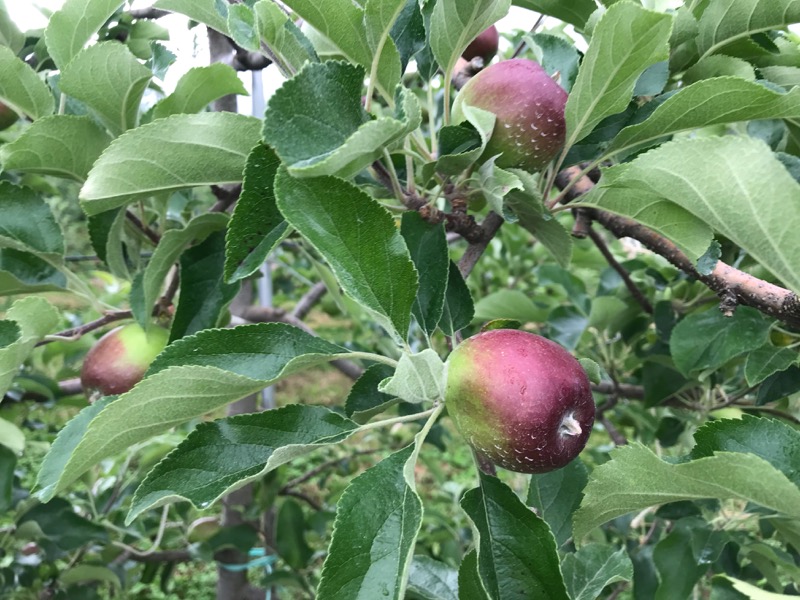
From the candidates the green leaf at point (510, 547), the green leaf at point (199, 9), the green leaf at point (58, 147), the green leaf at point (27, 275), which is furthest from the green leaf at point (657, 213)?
the green leaf at point (27, 275)

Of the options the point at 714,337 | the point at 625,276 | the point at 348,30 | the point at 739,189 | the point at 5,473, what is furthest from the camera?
the point at 625,276

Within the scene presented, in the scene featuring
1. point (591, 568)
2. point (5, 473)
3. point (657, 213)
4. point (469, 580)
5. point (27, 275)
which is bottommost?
point (5, 473)

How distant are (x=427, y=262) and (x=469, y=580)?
27cm

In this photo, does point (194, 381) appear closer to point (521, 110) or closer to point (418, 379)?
point (418, 379)

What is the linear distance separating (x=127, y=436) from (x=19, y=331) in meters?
0.28

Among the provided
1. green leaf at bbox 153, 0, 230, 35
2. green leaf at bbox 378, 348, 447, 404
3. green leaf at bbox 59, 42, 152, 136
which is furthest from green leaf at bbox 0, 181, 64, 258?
green leaf at bbox 378, 348, 447, 404

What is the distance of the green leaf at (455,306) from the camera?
2.15 ft

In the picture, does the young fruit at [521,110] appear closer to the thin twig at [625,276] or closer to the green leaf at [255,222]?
the green leaf at [255,222]

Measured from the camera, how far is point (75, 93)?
646 millimetres

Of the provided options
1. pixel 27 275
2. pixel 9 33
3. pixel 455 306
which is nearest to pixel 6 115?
pixel 9 33

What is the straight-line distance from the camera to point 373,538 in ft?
1.55

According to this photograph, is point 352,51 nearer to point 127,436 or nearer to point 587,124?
point 587,124

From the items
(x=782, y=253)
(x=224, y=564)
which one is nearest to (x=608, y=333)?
(x=782, y=253)

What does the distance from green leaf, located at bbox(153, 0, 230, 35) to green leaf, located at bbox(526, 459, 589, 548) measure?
537 millimetres
